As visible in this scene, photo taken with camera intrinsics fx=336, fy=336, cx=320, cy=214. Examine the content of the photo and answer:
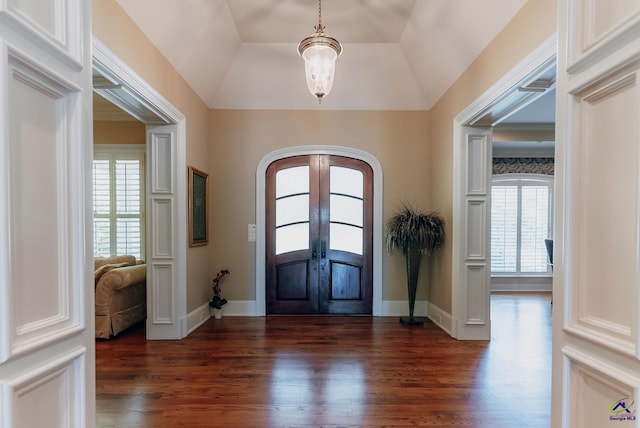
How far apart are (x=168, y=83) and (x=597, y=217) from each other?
3447 mm

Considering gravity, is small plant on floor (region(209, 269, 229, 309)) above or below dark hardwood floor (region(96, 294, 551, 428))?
above

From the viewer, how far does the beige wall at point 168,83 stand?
228 centimetres

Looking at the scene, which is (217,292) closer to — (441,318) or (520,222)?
(441,318)

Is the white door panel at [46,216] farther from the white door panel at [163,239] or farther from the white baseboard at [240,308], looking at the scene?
the white baseboard at [240,308]

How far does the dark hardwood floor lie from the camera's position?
2150 mm

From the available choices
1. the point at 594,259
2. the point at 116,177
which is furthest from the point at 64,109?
the point at 116,177

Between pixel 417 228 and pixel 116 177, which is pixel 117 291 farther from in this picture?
pixel 417 228

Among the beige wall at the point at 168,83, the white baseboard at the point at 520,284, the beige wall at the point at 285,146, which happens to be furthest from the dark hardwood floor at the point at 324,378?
the white baseboard at the point at 520,284

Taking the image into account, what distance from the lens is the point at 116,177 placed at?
5.35 metres

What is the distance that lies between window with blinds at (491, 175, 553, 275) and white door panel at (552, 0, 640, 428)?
593 centimetres

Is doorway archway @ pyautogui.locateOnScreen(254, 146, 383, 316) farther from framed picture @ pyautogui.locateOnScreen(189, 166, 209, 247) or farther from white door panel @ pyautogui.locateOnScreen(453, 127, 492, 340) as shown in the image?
white door panel @ pyautogui.locateOnScreen(453, 127, 492, 340)

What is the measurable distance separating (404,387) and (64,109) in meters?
2.62

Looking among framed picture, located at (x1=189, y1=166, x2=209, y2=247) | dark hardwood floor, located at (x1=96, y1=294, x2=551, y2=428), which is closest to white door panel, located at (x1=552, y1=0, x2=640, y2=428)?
dark hardwood floor, located at (x1=96, y1=294, x2=551, y2=428)

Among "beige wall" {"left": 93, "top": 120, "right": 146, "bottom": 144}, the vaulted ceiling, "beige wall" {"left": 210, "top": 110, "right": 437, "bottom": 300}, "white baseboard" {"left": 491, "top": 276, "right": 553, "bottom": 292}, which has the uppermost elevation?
the vaulted ceiling
